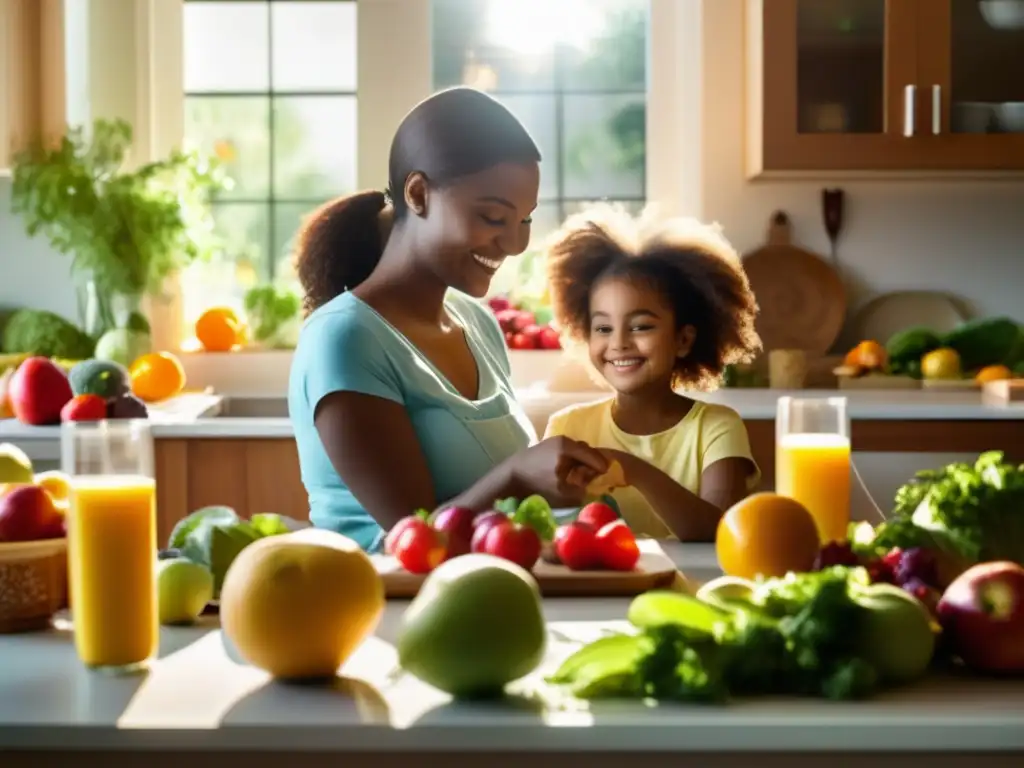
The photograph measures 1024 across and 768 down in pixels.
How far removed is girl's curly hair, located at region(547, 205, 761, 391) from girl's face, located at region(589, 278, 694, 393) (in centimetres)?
3

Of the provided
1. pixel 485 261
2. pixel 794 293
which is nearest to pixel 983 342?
pixel 794 293

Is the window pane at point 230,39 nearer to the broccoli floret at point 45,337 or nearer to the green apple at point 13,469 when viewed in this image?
the broccoli floret at point 45,337

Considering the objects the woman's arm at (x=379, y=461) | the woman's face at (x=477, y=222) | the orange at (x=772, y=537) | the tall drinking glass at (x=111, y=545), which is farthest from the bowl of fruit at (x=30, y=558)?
the woman's face at (x=477, y=222)

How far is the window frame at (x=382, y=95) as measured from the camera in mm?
3939

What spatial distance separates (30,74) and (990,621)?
10.2ft

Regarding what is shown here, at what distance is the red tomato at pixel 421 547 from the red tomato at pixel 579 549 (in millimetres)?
126

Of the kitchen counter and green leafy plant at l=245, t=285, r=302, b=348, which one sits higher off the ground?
green leafy plant at l=245, t=285, r=302, b=348

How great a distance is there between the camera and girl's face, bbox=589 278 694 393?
2.36 metres

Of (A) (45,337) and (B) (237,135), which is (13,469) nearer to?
(A) (45,337)

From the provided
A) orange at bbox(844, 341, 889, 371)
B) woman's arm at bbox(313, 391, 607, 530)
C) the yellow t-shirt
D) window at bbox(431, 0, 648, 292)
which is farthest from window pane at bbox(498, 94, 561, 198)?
woman's arm at bbox(313, 391, 607, 530)

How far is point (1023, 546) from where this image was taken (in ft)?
4.43

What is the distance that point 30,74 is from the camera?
11.9 ft

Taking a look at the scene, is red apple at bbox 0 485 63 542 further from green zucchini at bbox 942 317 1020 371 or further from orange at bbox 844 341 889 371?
green zucchini at bbox 942 317 1020 371

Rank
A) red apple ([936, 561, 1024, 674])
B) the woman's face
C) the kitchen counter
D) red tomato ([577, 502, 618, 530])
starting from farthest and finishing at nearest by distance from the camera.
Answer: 1. the woman's face
2. red tomato ([577, 502, 618, 530])
3. red apple ([936, 561, 1024, 674])
4. the kitchen counter
